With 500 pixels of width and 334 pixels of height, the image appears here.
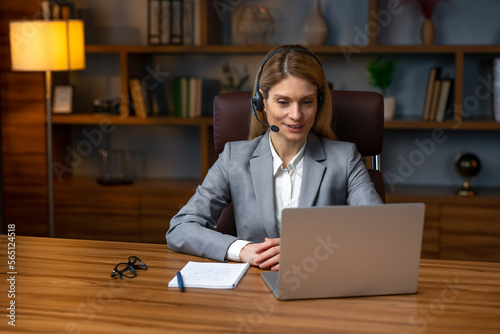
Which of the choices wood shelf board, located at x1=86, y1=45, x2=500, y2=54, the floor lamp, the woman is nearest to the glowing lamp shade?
the floor lamp

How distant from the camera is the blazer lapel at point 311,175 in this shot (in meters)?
1.93

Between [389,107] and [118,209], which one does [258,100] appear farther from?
[118,209]

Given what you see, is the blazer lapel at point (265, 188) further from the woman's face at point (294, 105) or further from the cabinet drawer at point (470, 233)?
the cabinet drawer at point (470, 233)

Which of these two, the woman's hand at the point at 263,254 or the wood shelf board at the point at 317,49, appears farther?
the wood shelf board at the point at 317,49

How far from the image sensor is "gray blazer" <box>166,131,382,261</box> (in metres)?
1.93

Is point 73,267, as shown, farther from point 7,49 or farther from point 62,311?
point 7,49

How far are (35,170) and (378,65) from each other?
2045mm

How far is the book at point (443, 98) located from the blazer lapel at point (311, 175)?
162cm

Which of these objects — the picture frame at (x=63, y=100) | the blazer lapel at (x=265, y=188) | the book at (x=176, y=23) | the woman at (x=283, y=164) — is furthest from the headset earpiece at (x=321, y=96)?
the picture frame at (x=63, y=100)

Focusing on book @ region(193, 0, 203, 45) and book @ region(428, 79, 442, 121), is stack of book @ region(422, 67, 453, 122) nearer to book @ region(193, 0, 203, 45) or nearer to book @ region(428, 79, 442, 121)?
book @ region(428, 79, 442, 121)

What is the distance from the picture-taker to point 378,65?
3477 mm

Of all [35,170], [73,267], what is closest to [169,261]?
[73,267]

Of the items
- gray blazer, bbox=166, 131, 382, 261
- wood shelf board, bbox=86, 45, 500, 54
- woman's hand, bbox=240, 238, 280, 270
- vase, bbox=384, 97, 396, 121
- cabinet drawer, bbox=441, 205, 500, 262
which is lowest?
cabinet drawer, bbox=441, 205, 500, 262

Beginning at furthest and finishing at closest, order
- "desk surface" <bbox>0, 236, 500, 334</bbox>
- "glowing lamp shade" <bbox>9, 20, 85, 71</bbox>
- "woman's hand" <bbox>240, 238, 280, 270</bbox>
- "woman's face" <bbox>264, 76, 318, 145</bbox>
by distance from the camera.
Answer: "glowing lamp shade" <bbox>9, 20, 85, 71</bbox>
"woman's face" <bbox>264, 76, 318, 145</bbox>
"woman's hand" <bbox>240, 238, 280, 270</bbox>
"desk surface" <bbox>0, 236, 500, 334</bbox>
